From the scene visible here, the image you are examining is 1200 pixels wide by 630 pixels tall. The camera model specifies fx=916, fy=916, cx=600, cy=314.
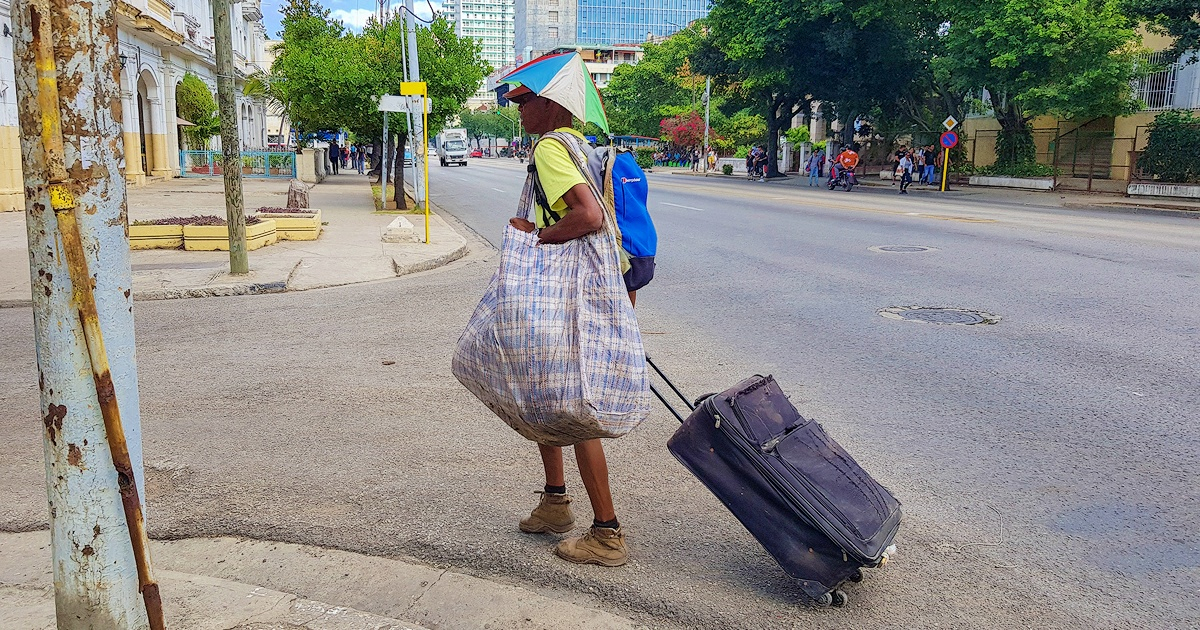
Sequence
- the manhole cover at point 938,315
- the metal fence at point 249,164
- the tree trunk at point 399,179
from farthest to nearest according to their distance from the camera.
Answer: the metal fence at point 249,164
the tree trunk at point 399,179
the manhole cover at point 938,315

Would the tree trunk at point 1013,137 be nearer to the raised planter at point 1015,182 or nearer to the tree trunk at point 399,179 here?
the raised planter at point 1015,182

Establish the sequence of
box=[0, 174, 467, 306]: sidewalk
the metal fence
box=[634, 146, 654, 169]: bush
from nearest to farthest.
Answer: box=[0, 174, 467, 306]: sidewalk < the metal fence < box=[634, 146, 654, 169]: bush

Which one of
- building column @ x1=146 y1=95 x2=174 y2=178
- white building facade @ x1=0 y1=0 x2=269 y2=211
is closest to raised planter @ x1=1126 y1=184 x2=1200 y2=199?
white building facade @ x1=0 y1=0 x2=269 y2=211

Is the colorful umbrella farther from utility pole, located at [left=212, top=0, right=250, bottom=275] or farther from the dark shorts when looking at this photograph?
utility pole, located at [left=212, top=0, right=250, bottom=275]

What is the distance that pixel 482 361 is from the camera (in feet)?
10.2

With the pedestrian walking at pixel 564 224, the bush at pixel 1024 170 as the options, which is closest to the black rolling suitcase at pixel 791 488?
the pedestrian walking at pixel 564 224

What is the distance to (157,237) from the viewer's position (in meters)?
12.8

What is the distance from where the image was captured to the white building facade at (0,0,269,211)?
19.1 m

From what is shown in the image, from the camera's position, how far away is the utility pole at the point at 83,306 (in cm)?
213

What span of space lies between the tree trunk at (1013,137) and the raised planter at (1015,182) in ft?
2.44

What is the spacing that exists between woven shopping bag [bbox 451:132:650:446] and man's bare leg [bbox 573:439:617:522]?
127mm

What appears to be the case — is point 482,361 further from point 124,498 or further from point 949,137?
point 949,137

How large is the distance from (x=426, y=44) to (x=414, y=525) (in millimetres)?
19639

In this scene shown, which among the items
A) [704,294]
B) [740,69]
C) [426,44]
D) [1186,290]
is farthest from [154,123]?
[1186,290]
